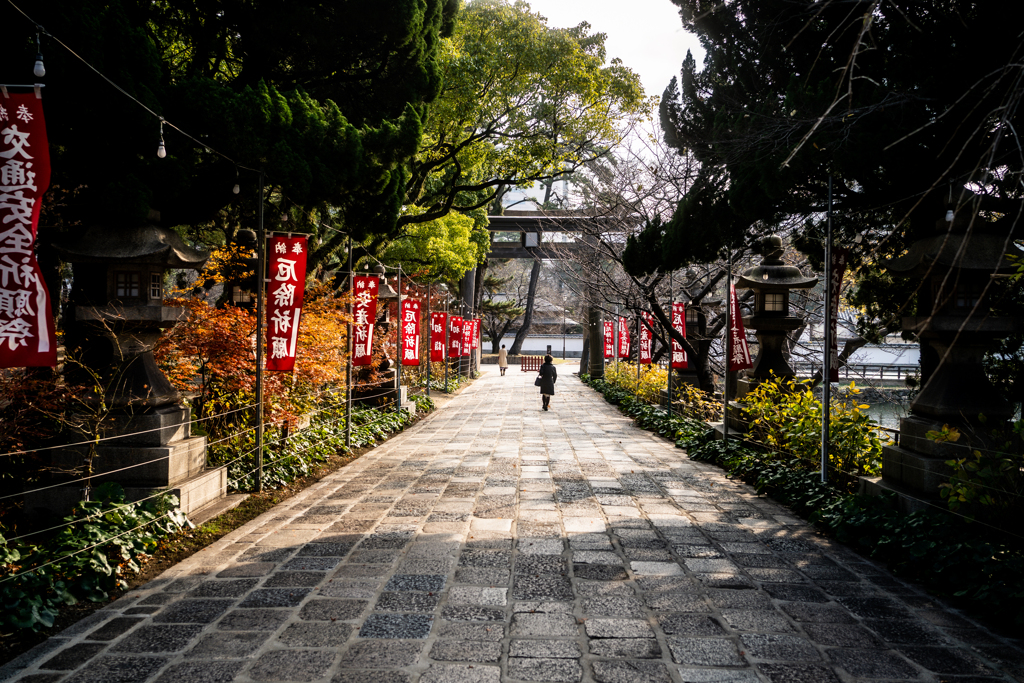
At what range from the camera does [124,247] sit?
496cm

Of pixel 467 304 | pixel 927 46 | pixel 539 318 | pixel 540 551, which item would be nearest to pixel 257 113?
pixel 540 551

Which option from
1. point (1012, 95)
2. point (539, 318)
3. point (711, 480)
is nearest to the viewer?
point (1012, 95)

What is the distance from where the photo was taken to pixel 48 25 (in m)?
4.36

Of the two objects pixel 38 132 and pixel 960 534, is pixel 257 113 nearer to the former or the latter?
pixel 38 132

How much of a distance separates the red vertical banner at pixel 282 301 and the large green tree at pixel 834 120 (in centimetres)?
382

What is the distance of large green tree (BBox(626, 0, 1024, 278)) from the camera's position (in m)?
4.36

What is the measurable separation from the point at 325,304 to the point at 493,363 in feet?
108

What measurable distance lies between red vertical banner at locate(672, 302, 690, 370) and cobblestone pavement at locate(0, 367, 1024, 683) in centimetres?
619

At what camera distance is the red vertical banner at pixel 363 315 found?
9.12 metres

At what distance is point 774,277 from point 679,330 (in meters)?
3.79

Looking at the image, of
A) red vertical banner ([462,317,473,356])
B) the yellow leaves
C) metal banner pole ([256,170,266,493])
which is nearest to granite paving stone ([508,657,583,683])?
the yellow leaves

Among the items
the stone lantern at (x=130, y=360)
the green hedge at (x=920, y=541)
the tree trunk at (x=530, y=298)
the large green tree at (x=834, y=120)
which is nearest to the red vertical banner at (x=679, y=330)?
the large green tree at (x=834, y=120)

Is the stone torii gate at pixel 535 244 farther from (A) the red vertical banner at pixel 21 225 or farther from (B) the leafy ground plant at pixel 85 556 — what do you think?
(A) the red vertical banner at pixel 21 225

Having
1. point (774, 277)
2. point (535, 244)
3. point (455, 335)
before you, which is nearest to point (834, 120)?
point (774, 277)
